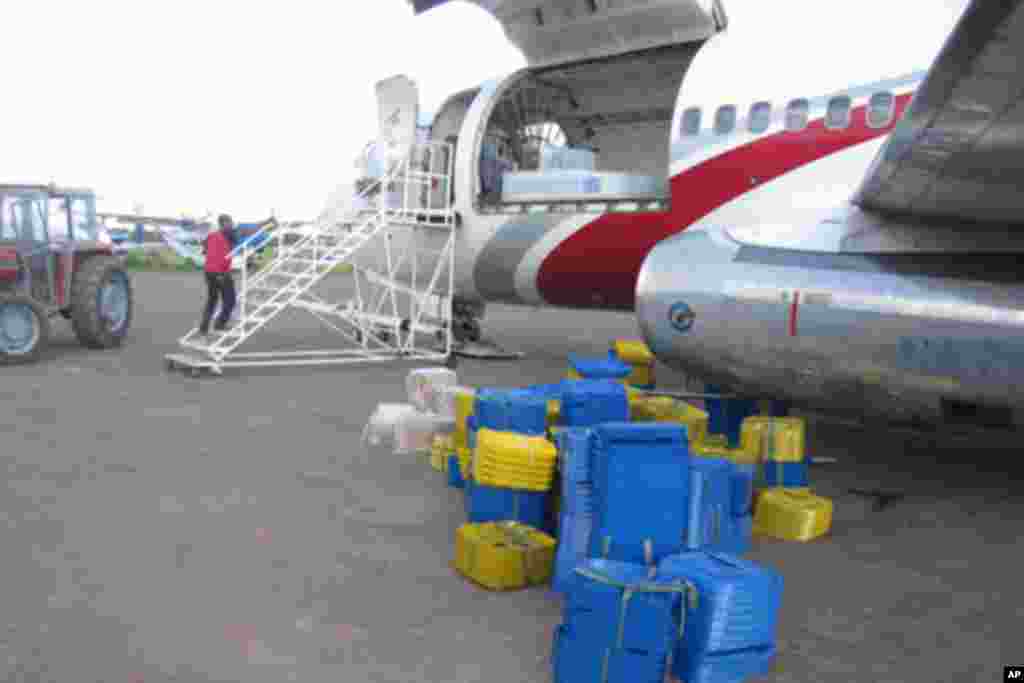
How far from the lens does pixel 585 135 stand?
54.3ft

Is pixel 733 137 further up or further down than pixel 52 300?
further up

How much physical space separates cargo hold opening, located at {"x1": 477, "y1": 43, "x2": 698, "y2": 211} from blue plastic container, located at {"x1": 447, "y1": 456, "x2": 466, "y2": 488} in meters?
5.75

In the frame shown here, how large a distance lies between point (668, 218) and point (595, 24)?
11.1 ft

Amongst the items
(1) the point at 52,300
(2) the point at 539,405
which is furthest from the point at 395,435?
(1) the point at 52,300

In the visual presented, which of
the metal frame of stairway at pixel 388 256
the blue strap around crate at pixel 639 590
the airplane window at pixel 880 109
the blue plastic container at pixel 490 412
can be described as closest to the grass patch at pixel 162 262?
the metal frame of stairway at pixel 388 256

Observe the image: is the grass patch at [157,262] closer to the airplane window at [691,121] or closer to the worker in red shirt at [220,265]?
the worker in red shirt at [220,265]

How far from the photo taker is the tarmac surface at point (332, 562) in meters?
4.38

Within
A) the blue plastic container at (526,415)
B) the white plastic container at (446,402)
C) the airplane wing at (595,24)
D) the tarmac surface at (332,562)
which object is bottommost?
the tarmac surface at (332,562)

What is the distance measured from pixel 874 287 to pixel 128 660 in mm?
5860

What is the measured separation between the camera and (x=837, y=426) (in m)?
10.4

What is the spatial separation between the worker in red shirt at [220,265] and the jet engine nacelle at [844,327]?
8.69 metres

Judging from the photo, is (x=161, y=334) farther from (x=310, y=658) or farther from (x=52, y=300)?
(x=310, y=658)

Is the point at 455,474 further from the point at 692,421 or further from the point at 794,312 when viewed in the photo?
the point at 794,312

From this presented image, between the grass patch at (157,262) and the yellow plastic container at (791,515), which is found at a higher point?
the grass patch at (157,262)
